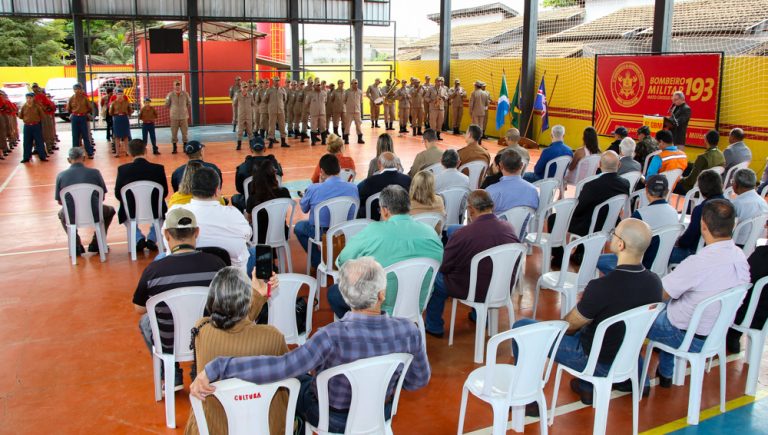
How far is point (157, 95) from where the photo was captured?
20.9 meters

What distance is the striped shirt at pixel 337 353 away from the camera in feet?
7.90

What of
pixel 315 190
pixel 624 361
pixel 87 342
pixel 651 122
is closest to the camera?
pixel 624 361

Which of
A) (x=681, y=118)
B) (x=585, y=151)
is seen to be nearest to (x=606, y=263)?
(x=585, y=151)

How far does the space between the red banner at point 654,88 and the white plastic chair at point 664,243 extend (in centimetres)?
770

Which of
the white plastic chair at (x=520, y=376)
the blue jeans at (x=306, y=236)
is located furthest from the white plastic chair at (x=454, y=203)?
the white plastic chair at (x=520, y=376)

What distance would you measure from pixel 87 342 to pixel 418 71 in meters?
18.4

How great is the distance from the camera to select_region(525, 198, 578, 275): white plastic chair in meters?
5.76

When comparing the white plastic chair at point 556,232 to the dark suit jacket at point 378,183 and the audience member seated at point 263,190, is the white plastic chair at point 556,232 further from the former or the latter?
the audience member seated at point 263,190

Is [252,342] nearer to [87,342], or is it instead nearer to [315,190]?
[87,342]

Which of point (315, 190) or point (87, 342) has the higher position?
point (315, 190)

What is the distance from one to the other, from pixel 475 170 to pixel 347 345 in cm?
534

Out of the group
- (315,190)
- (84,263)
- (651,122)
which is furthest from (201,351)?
(651,122)

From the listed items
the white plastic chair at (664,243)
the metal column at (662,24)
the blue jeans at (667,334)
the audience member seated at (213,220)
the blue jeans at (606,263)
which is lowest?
the blue jeans at (667,334)

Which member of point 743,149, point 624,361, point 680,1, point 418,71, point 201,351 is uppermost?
point 680,1
